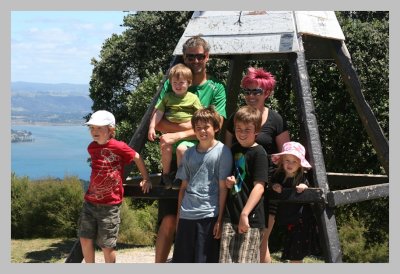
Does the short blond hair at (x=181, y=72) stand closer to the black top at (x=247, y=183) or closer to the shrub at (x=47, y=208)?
the black top at (x=247, y=183)

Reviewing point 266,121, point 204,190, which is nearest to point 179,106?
point 266,121

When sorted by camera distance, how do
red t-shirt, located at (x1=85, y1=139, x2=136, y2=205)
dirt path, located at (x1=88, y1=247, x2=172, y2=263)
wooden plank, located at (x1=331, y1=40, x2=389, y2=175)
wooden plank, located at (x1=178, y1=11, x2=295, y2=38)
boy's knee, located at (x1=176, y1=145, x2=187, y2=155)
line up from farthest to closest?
dirt path, located at (x1=88, y1=247, x2=172, y2=263) < wooden plank, located at (x1=331, y1=40, x2=389, y2=175) < wooden plank, located at (x1=178, y1=11, x2=295, y2=38) < red t-shirt, located at (x1=85, y1=139, x2=136, y2=205) < boy's knee, located at (x1=176, y1=145, x2=187, y2=155)

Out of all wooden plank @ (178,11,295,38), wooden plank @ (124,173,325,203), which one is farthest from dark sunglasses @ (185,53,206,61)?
wooden plank @ (124,173,325,203)

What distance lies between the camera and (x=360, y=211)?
15.7 m

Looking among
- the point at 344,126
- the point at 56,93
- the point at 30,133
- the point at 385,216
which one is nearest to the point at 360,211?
the point at 385,216

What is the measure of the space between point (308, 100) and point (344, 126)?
8.41 meters

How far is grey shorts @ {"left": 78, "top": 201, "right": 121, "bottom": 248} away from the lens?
21.9 feet

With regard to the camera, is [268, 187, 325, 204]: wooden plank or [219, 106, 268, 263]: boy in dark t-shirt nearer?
[219, 106, 268, 263]: boy in dark t-shirt

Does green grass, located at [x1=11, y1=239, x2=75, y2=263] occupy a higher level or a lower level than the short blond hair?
lower

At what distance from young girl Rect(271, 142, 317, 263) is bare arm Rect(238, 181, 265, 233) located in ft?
1.94

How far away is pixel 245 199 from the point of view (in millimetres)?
6055

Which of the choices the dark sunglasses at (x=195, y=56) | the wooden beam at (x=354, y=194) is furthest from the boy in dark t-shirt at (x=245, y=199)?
the dark sunglasses at (x=195, y=56)

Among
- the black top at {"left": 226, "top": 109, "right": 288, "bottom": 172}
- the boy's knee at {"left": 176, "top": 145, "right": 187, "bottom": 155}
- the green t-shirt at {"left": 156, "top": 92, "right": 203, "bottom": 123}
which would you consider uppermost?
A: the green t-shirt at {"left": 156, "top": 92, "right": 203, "bottom": 123}

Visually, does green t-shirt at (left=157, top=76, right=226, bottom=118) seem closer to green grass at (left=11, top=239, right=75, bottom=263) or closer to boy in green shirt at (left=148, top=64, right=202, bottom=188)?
boy in green shirt at (left=148, top=64, right=202, bottom=188)
